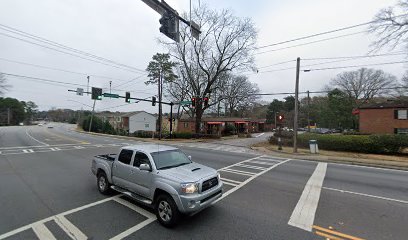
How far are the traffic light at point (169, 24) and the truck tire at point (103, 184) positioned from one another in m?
4.88

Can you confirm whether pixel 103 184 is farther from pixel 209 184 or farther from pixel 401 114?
pixel 401 114

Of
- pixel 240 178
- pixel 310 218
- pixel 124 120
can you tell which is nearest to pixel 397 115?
pixel 240 178

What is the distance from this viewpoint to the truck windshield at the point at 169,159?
6.23m

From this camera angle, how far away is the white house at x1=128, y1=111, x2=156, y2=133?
223 feet

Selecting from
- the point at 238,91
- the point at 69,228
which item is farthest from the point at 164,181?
the point at 238,91

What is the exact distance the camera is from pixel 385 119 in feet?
103

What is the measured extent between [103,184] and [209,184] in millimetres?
3928

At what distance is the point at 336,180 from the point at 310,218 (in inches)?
212

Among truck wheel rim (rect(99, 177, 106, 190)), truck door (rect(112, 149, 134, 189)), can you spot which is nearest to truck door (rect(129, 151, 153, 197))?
truck door (rect(112, 149, 134, 189))

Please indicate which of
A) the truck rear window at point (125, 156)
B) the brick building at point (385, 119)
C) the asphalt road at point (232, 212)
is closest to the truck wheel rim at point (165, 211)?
the asphalt road at point (232, 212)

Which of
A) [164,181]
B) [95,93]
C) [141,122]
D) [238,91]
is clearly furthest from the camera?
[141,122]

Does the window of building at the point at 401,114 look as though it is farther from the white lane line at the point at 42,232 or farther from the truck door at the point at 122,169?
the white lane line at the point at 42,232

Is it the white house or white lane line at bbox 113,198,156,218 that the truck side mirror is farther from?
the white house

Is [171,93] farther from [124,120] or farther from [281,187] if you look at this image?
[281,187]
